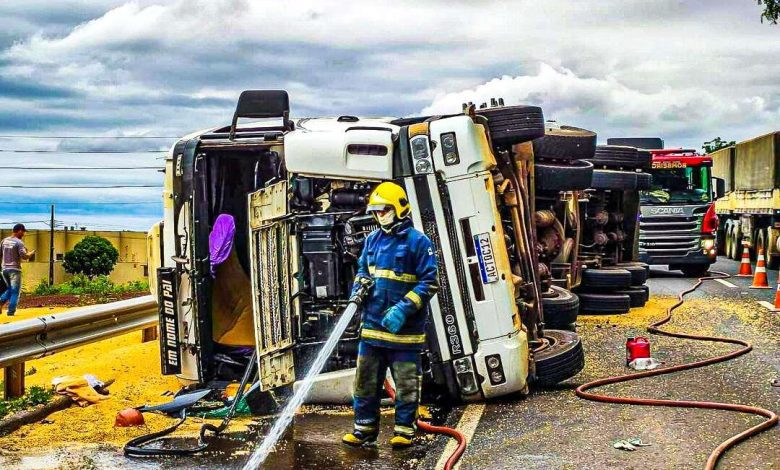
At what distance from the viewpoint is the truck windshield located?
22.4m

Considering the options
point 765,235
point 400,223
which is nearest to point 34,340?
point 400,223

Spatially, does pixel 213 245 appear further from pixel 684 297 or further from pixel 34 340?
pixel 684 297

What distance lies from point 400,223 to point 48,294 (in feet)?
78.3

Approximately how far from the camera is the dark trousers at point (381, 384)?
7.01 metres

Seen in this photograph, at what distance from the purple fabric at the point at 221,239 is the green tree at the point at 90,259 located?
34230 millimetres

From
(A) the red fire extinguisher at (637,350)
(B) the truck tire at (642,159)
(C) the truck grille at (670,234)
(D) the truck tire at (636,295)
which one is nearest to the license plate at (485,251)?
(A) the red fire extinguisher at (637,350)

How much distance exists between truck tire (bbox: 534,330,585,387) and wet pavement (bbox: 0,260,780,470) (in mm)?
108

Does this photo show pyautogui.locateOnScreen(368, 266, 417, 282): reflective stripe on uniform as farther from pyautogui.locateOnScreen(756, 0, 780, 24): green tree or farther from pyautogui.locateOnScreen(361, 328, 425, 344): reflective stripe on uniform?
pyautogui.locateOnScreen(756, 0, 780, 24): green tree

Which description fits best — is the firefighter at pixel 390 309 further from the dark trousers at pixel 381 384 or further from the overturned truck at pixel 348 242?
the overturned truck at pixel 348 242

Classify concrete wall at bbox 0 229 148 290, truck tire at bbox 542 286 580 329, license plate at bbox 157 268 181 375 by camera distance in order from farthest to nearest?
concrete wall at bbox 0 229 148 290
truck tire at bbox 542 286 580 329
license plate at bbox 157 268 181 375

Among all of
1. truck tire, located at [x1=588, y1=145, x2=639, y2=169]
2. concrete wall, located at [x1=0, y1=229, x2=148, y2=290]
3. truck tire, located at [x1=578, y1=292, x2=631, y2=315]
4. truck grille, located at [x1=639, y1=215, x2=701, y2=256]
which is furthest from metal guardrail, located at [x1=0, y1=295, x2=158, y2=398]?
concrete wall, located at [x1=0, y1=229, x2=148, y2=290]

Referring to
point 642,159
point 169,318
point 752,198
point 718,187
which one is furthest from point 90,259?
point 169,318

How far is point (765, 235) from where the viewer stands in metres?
25.6

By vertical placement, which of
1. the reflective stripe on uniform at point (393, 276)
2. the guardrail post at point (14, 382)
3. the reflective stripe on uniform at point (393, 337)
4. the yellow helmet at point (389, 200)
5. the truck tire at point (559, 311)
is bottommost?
the guardrail post at point (14, 382)
